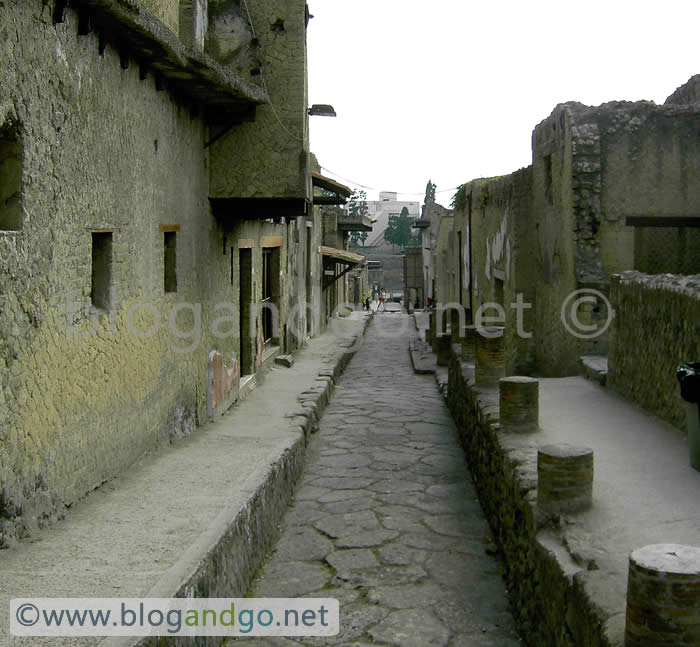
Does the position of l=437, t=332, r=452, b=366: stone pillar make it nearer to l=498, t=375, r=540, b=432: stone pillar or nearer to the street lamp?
the street lamp

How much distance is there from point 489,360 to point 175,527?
463cm

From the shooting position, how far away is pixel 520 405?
6.12 m

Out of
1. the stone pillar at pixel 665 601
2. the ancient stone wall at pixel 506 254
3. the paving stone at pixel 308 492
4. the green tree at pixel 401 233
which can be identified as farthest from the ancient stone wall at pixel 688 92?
the green tree at pixel 401 233

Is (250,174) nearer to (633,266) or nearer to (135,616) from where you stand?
(633,266)

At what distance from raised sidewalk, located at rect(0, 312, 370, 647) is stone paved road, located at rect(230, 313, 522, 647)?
281mm

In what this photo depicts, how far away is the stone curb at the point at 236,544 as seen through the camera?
139 inches

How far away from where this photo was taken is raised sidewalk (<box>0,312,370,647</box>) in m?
3.60

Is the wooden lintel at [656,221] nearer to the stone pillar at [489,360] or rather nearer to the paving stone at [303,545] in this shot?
the stone pillar at [489,360]

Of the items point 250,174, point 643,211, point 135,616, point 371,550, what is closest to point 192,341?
point 250,174

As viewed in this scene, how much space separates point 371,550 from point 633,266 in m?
5.16

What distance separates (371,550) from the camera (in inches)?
221

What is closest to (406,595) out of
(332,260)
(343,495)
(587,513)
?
(587,513)

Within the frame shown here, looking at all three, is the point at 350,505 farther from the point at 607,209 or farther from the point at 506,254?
the point at 506,254

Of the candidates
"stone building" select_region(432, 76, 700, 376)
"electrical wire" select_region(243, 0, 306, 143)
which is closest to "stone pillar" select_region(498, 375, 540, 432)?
"stone building" select_region(432, 76, 700, 376)
